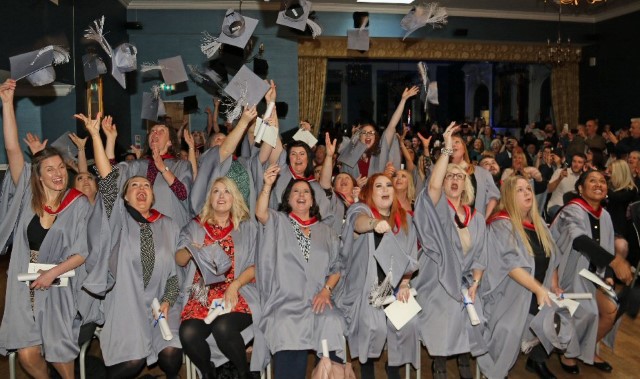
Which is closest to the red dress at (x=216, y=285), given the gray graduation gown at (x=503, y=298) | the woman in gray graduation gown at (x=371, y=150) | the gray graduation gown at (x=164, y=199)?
the gray graduation gown at (x=164, y=199)

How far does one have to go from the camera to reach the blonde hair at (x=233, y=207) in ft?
12.0

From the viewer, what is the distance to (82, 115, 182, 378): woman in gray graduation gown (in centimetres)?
340

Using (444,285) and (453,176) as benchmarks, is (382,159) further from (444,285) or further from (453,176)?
(444,285)

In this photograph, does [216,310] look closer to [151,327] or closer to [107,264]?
[151,327]

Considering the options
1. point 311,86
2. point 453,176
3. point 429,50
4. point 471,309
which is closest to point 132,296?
point 471,309

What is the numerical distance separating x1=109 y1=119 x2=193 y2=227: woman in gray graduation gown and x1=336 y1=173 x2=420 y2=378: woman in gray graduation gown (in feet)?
4.68

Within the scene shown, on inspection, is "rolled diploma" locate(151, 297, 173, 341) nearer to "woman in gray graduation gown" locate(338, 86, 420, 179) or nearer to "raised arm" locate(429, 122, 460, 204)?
"raised arm" locate(429, 122, 460, 204)

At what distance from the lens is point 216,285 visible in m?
3.57

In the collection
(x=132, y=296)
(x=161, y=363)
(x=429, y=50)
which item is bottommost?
(x=161, y=363)

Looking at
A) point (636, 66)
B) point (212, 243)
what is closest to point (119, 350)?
point (212, 243)

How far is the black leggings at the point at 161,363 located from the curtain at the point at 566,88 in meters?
11.6

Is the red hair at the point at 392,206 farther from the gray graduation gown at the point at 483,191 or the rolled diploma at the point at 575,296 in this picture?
the gray graduation gown at the point at 483,191

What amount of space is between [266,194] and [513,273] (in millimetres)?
1701

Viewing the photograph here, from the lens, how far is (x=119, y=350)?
3373 mm
